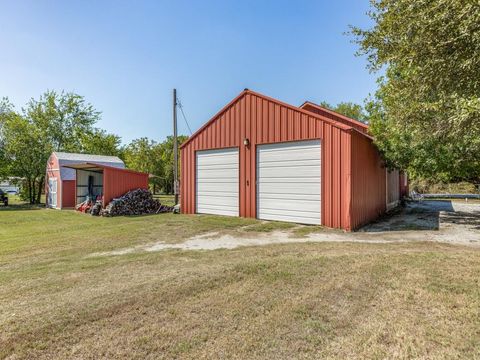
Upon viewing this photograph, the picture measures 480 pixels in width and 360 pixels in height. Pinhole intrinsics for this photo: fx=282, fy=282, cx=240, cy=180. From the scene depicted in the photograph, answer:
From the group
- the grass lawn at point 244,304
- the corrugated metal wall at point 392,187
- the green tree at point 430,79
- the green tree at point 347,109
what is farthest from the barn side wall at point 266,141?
the green tree at point 347,109

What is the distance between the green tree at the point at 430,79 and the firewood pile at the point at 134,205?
9.66 meters

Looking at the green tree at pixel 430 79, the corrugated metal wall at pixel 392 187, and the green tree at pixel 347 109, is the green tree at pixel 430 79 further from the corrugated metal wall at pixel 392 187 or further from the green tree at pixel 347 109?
the green tree at pixel 347 109

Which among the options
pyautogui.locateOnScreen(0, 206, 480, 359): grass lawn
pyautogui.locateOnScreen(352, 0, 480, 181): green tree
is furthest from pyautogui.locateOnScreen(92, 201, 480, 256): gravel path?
pyautogui.locateOnScreen(352, 0, 480, 181): green tree

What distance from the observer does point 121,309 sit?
284 cm

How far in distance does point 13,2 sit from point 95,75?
15.5ft

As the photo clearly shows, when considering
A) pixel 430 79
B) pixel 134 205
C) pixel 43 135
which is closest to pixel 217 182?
pixel 134 205

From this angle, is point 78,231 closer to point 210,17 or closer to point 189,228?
point 189,228

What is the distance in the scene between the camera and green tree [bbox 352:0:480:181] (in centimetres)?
440

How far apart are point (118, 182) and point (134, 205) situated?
146cm

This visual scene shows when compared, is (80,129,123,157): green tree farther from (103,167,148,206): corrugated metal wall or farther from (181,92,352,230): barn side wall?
(181,92,352,230): barn side wall

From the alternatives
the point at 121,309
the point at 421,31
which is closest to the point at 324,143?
the point at 421,31

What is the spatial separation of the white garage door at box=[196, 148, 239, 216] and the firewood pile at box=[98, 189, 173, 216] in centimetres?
282

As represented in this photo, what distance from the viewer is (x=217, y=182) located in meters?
10.3

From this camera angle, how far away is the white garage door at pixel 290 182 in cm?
810
